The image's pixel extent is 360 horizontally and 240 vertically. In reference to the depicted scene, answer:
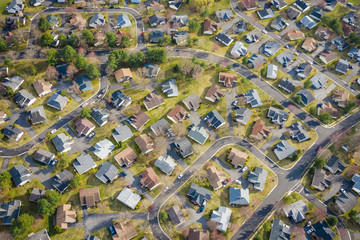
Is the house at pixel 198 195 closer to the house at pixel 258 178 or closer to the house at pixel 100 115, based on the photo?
the house at pixel 258 178

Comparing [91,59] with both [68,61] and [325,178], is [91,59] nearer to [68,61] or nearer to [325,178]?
[68,61]

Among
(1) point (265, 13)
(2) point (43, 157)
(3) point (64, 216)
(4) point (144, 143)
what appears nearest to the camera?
(3) point (64, 216)

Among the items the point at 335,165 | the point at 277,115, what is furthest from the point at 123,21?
the point at 335,165

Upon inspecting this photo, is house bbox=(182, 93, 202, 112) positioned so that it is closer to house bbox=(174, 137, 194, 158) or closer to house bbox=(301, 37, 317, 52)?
house bbox=(174, 137, 194, 158)

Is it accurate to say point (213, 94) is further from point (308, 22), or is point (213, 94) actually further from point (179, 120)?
point (308, 22)

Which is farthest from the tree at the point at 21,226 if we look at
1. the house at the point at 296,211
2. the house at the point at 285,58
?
Answer: the house at the point at 285,58

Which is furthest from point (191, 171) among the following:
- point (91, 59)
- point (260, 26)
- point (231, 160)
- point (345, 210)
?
point (260, 26)
